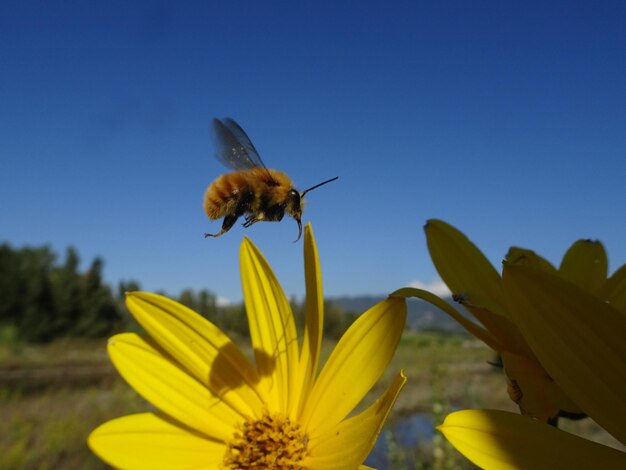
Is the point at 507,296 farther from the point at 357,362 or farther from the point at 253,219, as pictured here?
the point at 253,219

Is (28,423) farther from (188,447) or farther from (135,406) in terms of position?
(188,447)

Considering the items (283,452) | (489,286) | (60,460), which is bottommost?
(60,460)

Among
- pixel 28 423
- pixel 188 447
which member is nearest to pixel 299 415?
pixel 188 447

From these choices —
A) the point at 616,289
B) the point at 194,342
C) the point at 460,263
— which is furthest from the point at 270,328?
the point at 616,289

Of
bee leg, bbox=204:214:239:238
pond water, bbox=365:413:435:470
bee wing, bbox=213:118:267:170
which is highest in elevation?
bee wing, bbox=213:118:267:170

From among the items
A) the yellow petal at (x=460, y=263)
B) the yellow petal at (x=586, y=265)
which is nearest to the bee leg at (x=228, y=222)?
the yellow petal at (x=460, y=263)

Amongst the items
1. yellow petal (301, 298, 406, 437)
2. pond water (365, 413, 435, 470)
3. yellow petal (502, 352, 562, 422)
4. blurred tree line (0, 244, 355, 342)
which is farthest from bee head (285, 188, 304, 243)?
blurred tree line (0, 244, 355, 342)

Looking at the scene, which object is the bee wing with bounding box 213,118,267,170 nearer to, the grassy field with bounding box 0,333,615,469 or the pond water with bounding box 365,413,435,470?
the grassy field with bounding box 0,333,615,469
